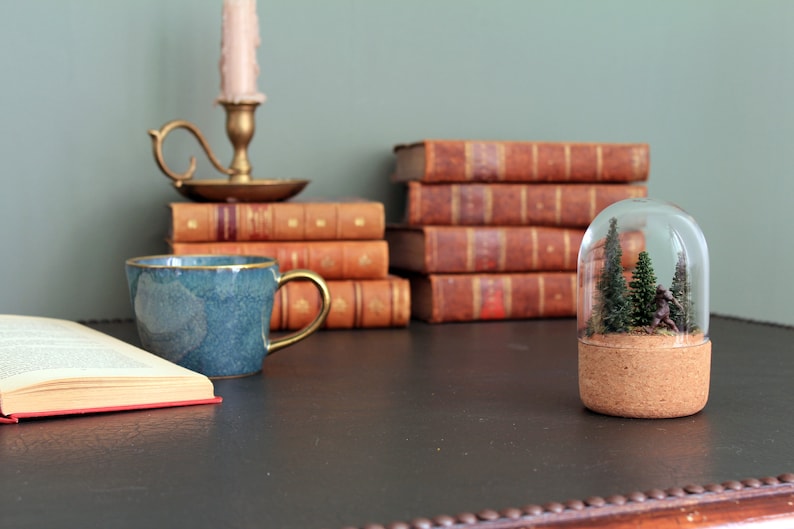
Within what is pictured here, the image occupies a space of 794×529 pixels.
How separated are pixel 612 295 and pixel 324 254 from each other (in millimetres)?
518

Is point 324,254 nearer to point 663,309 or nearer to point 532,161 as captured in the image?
point 532,161

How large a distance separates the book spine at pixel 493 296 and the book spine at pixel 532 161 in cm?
14

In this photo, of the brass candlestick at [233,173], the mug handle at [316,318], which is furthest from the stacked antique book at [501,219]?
the mug handle at [316,318]

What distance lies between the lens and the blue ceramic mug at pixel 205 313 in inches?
33.6

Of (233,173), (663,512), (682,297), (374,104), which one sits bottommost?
(663,512)

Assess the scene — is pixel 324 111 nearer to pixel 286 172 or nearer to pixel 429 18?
pixel 286 172

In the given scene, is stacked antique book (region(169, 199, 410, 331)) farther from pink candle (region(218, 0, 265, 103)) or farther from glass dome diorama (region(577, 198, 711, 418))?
glass dome diorama (region(577, 198, 711, 418))

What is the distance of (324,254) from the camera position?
3.81 feet

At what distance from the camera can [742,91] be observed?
5.21 ft

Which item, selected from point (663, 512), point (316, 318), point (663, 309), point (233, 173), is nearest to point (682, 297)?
point (663, 309)

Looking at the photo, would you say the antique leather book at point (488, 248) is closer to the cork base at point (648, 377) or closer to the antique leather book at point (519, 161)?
the antique leather book at point (519, 161)

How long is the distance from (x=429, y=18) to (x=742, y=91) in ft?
2.00

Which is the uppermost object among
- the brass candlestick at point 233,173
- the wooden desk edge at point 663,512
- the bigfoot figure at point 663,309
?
the brass candlestick at point 233,173

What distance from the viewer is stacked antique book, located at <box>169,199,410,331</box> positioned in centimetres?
112
